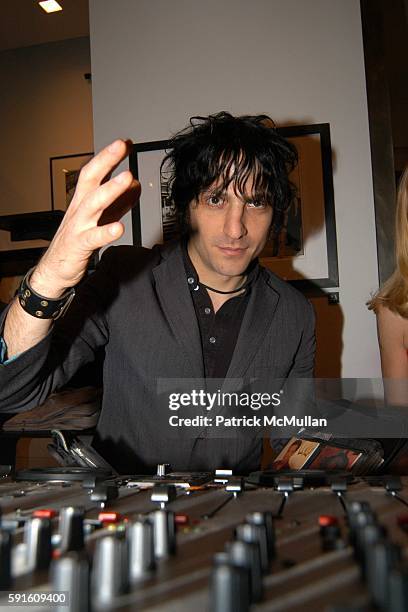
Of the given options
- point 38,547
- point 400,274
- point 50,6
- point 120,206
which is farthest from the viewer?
point 50,6

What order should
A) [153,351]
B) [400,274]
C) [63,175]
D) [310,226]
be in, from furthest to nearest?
[63,175] → [310,226] → [400,274] → [153,351]

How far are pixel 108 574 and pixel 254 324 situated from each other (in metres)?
1.13

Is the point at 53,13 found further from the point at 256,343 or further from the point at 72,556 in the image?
the point at 72,556

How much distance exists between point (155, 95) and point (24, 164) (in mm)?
1921

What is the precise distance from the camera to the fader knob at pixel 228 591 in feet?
0.92

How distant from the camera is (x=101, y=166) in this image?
739 millimetres

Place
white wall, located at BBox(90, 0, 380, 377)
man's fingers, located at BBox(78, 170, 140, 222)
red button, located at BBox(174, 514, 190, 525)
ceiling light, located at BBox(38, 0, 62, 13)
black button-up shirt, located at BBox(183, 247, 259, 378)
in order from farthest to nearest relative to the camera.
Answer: ceiling light, located at BBox(38, 0, 62, 13) < white wall, located at BBox(90, 0, 380, 377) < black button-up shirt, located at BBox(183, 247, 259, 378) < man's fingers, located at BBox(78, 170, 140, 222) < red button, located at BBox(174, 514, 190, 525)

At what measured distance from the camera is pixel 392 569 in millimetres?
304

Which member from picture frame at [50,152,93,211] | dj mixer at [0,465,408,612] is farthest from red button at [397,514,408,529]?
picture frame at [50,152,93,211]

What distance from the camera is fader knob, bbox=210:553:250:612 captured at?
0.28m

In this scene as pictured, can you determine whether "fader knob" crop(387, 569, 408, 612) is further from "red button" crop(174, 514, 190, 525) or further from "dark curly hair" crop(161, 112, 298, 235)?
"dark curly hair" crop(161, 112, 298, 235)

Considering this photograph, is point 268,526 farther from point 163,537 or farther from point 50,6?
point 50,6

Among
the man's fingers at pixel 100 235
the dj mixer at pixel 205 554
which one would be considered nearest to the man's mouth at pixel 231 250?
the man's fingers at pixel 100 235

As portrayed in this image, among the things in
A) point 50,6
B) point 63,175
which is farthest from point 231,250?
point 63,175
